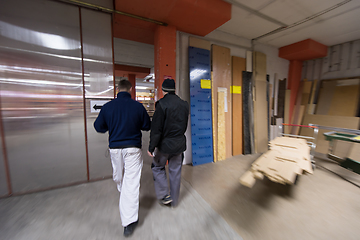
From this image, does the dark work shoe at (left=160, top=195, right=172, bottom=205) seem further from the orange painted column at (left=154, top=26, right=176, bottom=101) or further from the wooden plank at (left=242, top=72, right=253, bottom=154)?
the wooden plank at (left=242, top=72, right=253, bottom=154)

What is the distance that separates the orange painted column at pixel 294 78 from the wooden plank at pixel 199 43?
3660 millimetres

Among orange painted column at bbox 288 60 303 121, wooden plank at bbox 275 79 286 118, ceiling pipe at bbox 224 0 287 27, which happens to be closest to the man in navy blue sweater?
ceiling pipe at bbox 224 0 287 27

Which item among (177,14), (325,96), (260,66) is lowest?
(325,96)

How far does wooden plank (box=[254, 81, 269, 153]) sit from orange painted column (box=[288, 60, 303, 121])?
5.18ft

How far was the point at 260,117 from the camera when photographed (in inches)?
161

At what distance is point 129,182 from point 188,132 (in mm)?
1935

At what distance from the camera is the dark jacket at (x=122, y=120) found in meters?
1.45

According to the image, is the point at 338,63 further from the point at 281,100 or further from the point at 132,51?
the point at 132,51

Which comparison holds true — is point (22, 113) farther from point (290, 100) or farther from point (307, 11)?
point (290, 100)

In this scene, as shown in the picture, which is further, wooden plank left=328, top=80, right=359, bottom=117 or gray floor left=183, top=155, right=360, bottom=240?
wooden plank left=328, top=80, right=359, bottom=117

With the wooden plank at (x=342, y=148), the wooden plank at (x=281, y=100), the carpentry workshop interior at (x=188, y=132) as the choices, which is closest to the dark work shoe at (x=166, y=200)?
the carpentry workshop interior at (x=188, y=132)

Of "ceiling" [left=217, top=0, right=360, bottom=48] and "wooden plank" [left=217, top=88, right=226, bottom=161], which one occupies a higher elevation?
"ceiling" [left=217, top=0, right=360, bottom=48]

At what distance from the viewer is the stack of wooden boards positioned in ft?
5.26

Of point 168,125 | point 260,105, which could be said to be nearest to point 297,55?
point 260,105
